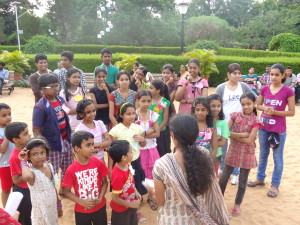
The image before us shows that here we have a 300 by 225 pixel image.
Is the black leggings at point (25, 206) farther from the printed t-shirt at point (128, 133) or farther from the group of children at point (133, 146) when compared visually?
the printed t-shirt at point (128, 133)

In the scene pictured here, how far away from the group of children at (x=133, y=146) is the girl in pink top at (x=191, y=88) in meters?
0.02

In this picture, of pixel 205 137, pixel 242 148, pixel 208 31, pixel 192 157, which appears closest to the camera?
pixel 192 157

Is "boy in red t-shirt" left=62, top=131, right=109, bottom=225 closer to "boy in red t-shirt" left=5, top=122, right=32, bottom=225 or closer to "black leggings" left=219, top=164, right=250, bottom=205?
"boy in red t-shirt" left=5, top=122, right=32, bottom=225

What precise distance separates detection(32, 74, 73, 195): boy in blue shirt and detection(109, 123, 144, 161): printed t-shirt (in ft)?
2.08

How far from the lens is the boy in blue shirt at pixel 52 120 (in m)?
3.23

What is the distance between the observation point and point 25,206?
284 cm

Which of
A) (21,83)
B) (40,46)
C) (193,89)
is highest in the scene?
(40,46)

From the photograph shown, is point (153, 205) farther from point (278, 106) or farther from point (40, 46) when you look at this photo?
point (40, 46)

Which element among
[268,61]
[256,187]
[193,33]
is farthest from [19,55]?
[193,33]

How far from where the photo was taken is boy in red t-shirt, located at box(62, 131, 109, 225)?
8.47ft

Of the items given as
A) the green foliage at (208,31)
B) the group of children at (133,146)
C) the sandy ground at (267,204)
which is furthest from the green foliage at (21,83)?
the green foliage at (208,31)

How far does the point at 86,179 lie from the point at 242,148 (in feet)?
6.44

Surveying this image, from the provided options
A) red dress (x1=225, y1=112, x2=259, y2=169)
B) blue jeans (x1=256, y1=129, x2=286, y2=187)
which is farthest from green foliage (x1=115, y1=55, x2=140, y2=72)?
red dress (x1=225, y1=112, x2=259, y2=169)

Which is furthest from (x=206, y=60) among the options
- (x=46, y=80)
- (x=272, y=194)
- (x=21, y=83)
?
(x=46, y=80)
